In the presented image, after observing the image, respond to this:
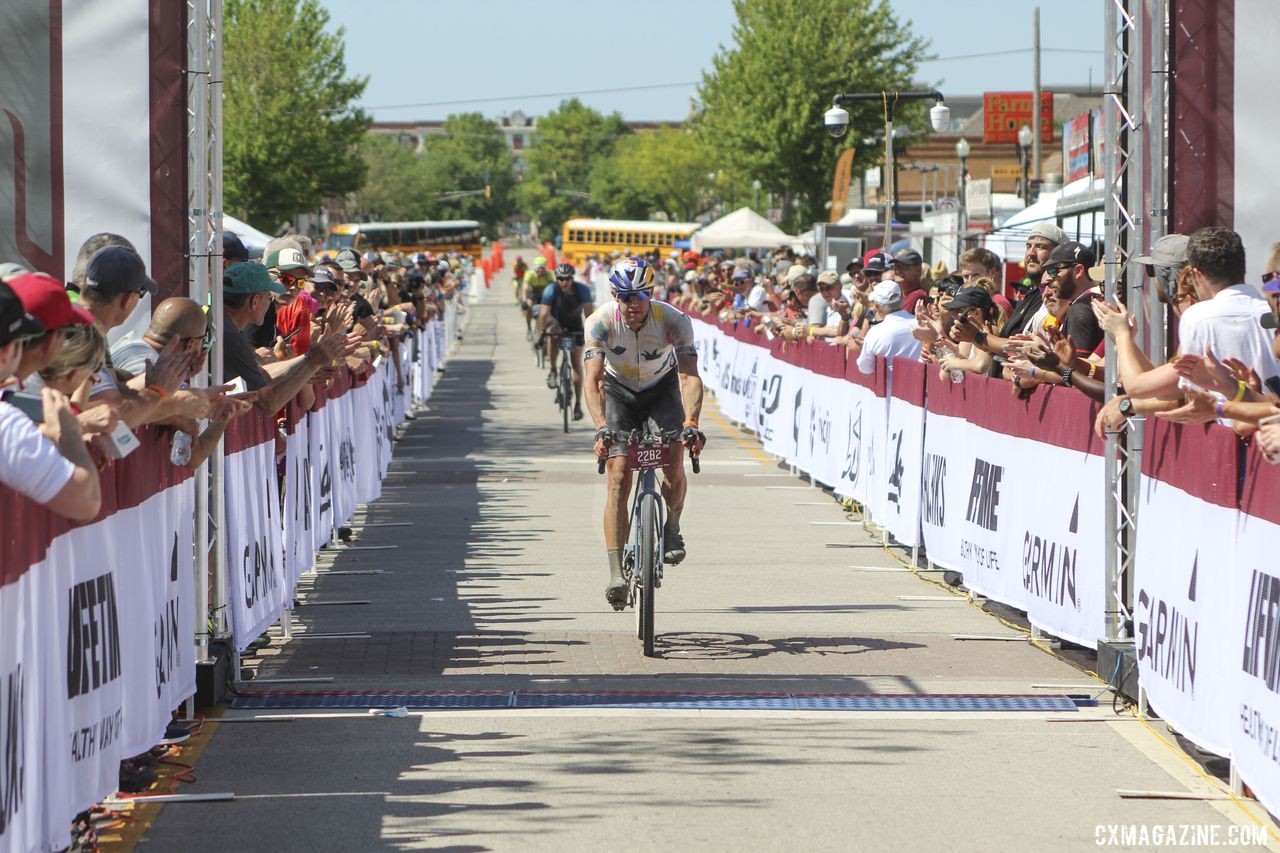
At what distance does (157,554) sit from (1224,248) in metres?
4.49

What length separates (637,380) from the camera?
10.9 meters

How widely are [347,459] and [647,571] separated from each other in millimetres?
5430

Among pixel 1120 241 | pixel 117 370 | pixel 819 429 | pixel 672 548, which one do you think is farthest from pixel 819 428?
pixel 117 370

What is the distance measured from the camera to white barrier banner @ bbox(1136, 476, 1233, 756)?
22.8ft

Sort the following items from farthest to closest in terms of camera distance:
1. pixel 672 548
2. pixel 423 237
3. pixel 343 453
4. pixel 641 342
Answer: pixel 423 237 → pixel 343 453 → pixel 641 342 → pixel 672 548

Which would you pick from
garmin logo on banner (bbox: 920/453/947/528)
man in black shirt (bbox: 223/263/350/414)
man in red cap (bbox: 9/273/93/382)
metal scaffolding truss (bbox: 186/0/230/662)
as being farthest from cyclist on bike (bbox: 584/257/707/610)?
man in red cap (bbox: 9/273/93/382)

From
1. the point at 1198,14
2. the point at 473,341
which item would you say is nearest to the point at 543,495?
the point at 1198,14

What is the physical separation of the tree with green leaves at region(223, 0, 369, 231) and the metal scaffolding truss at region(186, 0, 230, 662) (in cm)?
5622

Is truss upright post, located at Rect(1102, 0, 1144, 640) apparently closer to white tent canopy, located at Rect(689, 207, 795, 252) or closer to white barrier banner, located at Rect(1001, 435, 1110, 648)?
white barrier banner, located at Rect(1001, 435, 1110, 648)

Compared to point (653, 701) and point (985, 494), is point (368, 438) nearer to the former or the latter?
point (985, 494)

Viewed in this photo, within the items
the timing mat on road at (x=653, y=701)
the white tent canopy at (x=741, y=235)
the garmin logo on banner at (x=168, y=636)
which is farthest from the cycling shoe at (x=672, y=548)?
the white tent canopy at (x=741, y=235)

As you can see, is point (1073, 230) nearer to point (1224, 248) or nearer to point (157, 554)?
point (1224, 248)

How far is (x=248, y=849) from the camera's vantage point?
625 cm

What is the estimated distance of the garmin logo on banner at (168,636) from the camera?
7430mm
